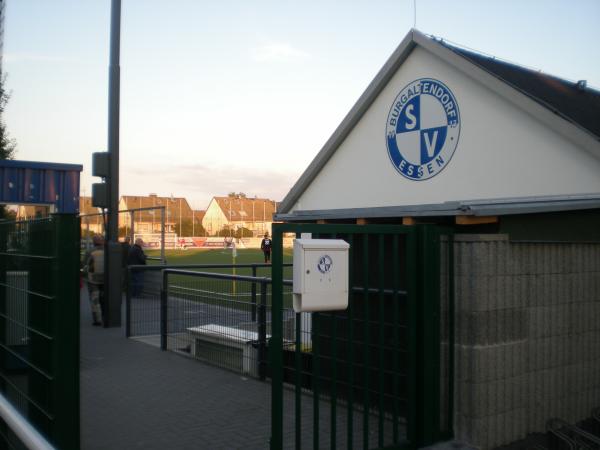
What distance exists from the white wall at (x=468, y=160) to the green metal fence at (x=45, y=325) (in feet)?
31.9

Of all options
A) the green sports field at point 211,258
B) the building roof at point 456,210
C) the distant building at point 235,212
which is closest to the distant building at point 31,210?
the building roof at point 456,210

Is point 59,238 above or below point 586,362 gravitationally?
above

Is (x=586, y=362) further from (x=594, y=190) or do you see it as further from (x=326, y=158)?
(x=326, y=158)

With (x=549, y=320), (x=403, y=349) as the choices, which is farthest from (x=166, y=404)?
(x=549, y=320)

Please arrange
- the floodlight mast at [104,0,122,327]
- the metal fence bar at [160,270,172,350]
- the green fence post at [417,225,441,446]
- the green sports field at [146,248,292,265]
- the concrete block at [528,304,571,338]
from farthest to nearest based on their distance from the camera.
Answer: the green sports field at [146,248,292,265] < the floodlight mast at [104,0,122,327] < the metal fence bar at [160,270,172,350] < the concrete block at [528,304,571,338] < the green fence post at [417,225,441,446]

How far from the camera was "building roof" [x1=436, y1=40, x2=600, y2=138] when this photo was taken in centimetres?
1276

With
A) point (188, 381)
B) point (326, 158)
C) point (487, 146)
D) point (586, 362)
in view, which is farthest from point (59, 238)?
point (326, 158)

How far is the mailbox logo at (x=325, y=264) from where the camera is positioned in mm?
4676

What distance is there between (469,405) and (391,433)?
76 centimetres

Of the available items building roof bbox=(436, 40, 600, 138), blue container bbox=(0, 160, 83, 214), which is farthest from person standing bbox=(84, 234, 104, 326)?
building roof bbox=(436, 40, 600, 138)

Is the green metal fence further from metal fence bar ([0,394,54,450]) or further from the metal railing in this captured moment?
the metal railing

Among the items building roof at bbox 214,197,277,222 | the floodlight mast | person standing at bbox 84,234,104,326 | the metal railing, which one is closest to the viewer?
the metal railing

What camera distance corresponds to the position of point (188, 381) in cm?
807

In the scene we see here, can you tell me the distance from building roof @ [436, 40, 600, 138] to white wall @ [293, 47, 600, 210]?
422 mm
